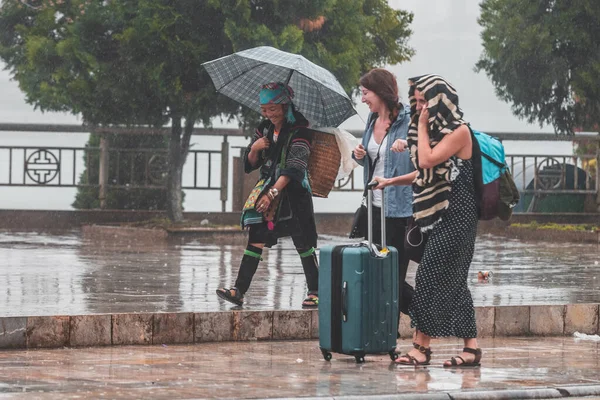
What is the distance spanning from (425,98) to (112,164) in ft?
49.4

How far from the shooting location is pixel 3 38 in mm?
23703

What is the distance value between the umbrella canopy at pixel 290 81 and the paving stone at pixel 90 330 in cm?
208

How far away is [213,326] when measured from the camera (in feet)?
29.0

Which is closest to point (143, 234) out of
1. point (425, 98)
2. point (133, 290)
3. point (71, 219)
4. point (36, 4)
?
point (71, 219)

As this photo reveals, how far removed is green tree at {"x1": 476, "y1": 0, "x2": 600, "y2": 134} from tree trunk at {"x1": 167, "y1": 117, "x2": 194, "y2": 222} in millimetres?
5987

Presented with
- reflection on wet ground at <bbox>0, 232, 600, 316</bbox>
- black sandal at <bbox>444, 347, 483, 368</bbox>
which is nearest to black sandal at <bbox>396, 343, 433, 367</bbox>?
black sandal at <bbox>444, 347, 483, 368</bbox>

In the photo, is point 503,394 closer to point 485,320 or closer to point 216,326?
point 216,326

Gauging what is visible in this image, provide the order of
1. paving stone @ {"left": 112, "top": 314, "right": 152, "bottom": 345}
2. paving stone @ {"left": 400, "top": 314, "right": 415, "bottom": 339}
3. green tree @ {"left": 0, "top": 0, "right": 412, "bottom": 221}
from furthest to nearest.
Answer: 1. green tree @ {"left": 0, "top": 0, "right": 412, "bottom": 221}
2. paving stone @ {"left": 400, "top": 314, "right": 415, "bottom": 339}
3. paving stone @ {"left": 112, "top": 314, "right": 152, "bottom": 345}

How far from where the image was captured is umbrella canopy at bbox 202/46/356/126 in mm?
9453

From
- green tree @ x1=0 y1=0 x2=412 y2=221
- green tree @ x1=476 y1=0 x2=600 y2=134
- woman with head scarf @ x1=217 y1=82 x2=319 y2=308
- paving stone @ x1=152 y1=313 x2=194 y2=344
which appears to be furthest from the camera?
green tree @ x1=476 y1=0 x2=600 y2=134

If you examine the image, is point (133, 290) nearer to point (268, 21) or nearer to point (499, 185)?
point (499, 185)

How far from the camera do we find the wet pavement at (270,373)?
256 inches

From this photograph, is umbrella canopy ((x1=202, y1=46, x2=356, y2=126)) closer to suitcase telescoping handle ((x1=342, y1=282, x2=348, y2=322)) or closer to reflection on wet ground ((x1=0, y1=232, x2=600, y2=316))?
reflection on wet ground ((x1=0, y1=232, x2=600, y2=316))

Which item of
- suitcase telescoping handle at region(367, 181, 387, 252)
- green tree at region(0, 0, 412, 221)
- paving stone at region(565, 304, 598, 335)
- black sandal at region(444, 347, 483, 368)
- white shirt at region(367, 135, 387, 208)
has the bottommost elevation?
black sandal at region(444, 347, 483, 368)
